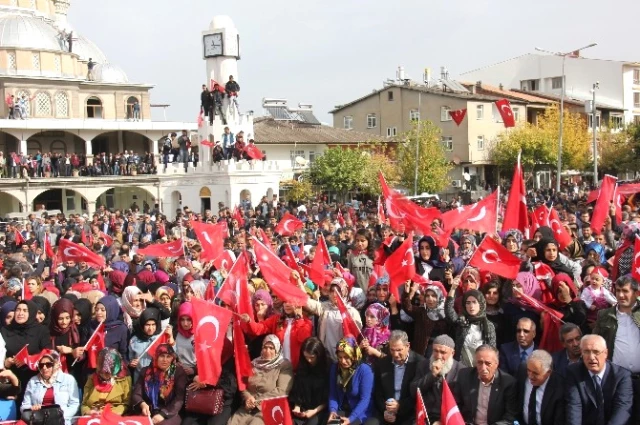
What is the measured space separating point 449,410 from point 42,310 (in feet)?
15.5

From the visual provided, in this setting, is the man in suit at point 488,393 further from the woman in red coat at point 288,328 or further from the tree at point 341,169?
the tree at point 341,169

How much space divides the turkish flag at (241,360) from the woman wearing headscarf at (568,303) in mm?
3137

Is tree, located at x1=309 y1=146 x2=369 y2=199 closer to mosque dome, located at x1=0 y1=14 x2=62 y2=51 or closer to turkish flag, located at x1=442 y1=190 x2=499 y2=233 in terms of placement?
mosque dome, located at x1=0 y1=14 x2=62 y2=51

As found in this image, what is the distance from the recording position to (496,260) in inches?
346

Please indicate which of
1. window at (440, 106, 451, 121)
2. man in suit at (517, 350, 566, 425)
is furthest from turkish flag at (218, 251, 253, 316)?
window at (440, 106, 451, 121)

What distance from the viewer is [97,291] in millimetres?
10023

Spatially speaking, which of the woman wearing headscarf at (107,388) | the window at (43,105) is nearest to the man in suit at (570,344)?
the woman wearing headscarf at (107,388)

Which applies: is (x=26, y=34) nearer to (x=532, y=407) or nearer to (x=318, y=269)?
(x=318, y=269)

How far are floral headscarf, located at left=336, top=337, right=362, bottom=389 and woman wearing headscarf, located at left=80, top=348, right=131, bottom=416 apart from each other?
2.11m

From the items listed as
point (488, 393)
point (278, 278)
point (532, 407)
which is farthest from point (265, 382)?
point (532, 407)

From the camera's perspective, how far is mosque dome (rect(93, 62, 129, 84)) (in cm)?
5312

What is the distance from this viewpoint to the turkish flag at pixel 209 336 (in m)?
7.68

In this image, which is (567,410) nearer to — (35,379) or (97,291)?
(35,379)

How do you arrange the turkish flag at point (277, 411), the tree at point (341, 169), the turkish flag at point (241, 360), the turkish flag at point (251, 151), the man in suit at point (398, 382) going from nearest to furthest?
the man in suit at point (398, 382) → the turkish flag at point (277, 411) → the turkish flag at point (241, 360) → the turkish flag at point (251, 151) → the tree at point (341, 169)
